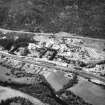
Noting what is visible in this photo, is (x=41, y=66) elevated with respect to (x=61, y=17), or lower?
lower

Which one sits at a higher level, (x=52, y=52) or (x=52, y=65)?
(x=52, y=52)

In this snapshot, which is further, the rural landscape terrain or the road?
the road

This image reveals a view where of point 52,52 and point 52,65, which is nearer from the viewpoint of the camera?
point 52,65

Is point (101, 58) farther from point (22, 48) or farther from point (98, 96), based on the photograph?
point (22, 48)

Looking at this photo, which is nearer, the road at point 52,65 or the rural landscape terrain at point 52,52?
the rural landscape terrain at point 52,52

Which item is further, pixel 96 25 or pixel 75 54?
pixel 96 25

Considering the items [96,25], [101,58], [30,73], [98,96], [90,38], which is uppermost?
[96,25]

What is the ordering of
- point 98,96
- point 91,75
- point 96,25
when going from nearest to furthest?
point 98,96 < point 91,75 < point 96,25

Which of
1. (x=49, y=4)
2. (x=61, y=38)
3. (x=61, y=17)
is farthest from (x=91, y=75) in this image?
(x=49, y=4)
